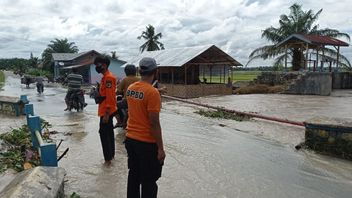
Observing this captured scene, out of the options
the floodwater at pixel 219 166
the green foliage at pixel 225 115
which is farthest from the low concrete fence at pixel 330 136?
the green foliage at pixel 225 115

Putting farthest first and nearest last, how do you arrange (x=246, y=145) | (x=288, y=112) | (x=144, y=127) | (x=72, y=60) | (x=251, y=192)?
(x=72, y=60) < (x=288, y=112) < (x=246, y=145) < (x=251, y=192) < (x=144, y=127)

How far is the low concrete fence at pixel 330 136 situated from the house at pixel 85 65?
38.0 m

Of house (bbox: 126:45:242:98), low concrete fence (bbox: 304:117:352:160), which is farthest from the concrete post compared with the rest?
house (bbox: 126:45:242:98)

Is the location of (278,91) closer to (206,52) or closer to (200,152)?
(206,52)

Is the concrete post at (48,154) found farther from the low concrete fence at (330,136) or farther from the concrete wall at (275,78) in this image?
the concrete wall at (275,78)

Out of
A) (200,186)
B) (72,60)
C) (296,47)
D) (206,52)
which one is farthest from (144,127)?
(72,60)

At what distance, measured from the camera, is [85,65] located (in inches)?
1774

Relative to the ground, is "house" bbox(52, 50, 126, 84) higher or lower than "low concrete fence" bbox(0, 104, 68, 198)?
higher

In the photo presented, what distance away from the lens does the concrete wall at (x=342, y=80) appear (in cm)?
2959

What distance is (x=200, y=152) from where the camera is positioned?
7.57m

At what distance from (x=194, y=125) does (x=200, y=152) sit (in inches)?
153

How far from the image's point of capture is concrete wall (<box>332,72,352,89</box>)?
2959 centimetres

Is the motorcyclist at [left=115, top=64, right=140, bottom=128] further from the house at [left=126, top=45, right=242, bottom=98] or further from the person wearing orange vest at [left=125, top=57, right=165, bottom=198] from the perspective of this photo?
the house at [left=126, top=45, right=242, bottom=98]

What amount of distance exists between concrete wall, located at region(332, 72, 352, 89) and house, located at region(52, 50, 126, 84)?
81.6 feet
